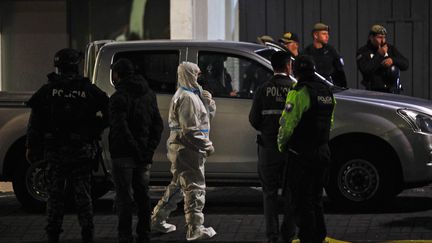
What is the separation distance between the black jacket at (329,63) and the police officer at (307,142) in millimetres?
4956

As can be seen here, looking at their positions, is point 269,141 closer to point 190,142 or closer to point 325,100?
point 325,100

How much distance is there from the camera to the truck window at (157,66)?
11.7 meters

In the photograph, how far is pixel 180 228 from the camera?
10797 mm

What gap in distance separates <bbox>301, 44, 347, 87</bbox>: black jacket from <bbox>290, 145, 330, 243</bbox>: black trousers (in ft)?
16.5

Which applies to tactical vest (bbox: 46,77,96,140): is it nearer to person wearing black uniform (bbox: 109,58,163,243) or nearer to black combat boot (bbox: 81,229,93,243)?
person wearing black uniform (bbox: 109,58,163,243)

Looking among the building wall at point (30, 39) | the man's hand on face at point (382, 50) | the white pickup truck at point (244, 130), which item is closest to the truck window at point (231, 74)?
the white pickup truck at point (244, 130)

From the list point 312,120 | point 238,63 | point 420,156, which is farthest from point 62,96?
point 420,156

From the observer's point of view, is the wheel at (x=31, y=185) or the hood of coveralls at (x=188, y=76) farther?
the wheel at (x=31, y=185)

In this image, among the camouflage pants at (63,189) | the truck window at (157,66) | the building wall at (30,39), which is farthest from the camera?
the building wall at (30,39)

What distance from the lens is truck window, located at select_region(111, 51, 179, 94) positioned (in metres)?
11.7

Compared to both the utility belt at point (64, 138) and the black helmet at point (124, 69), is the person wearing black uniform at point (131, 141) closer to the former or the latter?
the black helmet at point (124, 69)

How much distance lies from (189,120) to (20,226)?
2206 millimetres

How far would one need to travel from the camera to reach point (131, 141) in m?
9.27

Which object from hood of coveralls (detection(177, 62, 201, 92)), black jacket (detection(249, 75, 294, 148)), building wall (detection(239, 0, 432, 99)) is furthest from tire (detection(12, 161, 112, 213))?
building wall (detection(239, 0, 432, 99))
